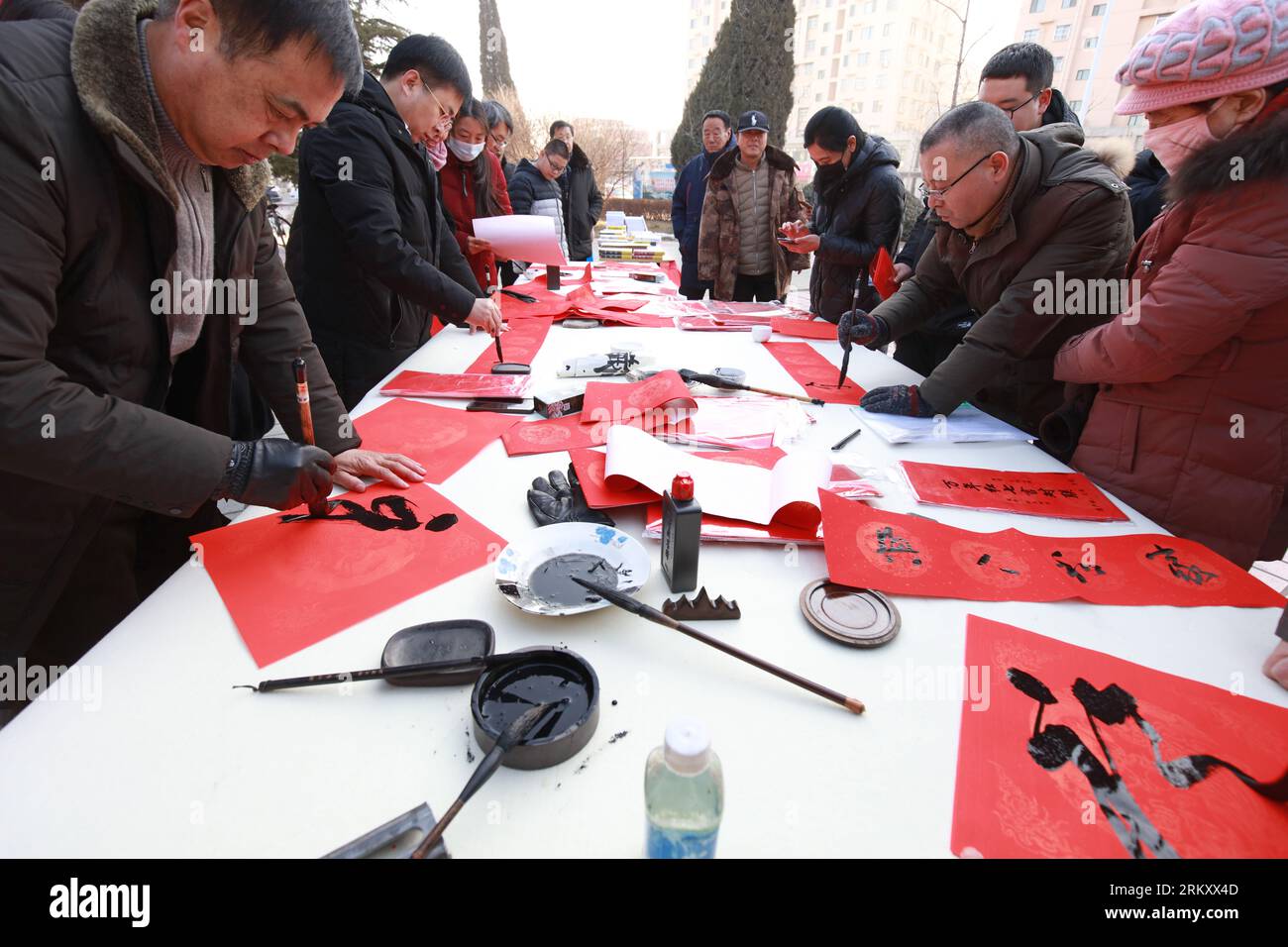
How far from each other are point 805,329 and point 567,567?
207 cm

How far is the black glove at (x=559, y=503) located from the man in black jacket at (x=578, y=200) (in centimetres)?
487

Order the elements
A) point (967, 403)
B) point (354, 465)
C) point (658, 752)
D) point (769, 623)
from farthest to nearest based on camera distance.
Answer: point (967, 403) < point (354, 465) < point (769, 623) < point (658, 752)

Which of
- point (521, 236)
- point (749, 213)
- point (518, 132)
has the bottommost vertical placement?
point (521, 236)

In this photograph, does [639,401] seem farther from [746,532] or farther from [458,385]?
[746,532]

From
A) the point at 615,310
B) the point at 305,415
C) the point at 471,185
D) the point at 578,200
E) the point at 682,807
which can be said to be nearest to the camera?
the point at 682,807

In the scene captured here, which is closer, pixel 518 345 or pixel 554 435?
pixel 554 435

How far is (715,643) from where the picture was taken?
81cm

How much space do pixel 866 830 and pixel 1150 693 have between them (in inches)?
18.2

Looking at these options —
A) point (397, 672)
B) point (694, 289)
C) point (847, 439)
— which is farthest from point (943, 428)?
point (694, 289)

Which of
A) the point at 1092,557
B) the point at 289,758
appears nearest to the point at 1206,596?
the point at 1092,557

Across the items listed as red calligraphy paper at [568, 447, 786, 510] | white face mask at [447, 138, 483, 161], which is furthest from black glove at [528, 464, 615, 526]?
white face mask at [447, 138, 483, 161]

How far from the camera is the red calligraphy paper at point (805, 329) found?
2627 millimetres

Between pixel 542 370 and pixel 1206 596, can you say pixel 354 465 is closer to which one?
pixel 542 370
